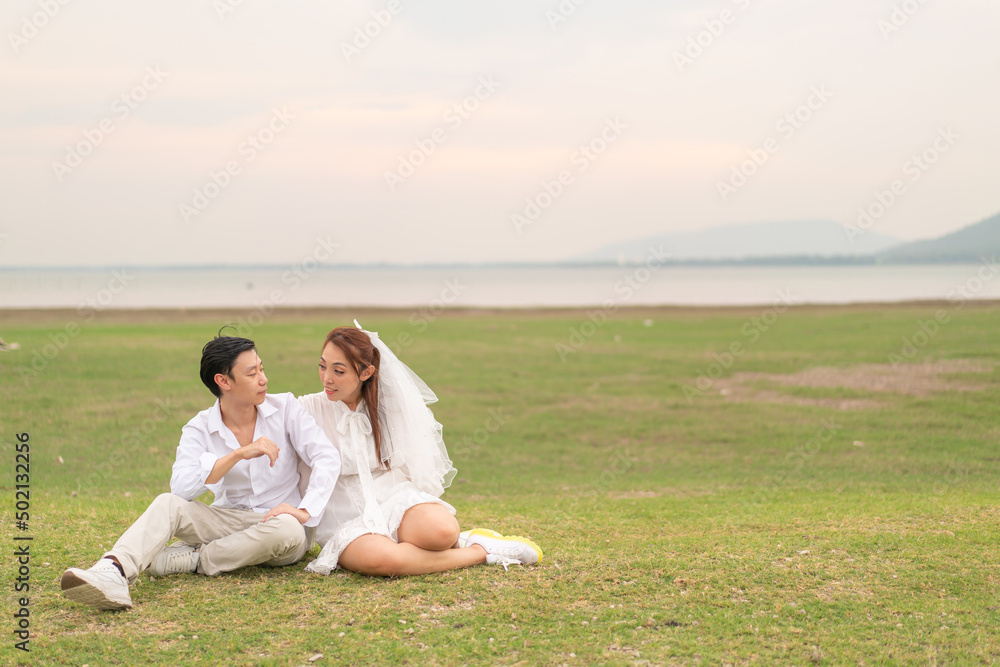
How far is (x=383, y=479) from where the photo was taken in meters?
6.17

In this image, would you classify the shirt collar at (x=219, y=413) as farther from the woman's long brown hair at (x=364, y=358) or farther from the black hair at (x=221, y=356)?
the woman's long brown hair at (x=364, y=358)

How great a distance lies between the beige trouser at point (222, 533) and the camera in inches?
210

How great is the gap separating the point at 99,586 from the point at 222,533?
1038 mm

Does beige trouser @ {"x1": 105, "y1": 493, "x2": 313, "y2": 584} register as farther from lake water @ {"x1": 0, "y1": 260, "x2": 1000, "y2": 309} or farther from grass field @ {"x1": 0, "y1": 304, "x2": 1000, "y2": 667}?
lake water @ {"x1": 0, "y1": 260, "x2": 1000, "y2": 309}

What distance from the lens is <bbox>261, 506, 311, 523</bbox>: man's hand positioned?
5.63 meters

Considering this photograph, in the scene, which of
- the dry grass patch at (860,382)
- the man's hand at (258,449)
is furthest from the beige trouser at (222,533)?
the dry grass patch at (860,382)

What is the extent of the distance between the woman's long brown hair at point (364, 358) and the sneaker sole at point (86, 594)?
6.54ft

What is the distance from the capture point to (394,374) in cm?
622

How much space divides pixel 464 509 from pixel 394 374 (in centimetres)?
359

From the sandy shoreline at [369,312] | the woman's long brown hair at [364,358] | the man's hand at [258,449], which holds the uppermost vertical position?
the sandy shoreline at [369,312]

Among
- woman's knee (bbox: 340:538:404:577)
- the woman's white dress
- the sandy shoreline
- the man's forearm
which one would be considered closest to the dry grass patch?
the woman's white dress

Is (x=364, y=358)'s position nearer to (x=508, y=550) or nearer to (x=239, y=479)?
(x=239, y=479)

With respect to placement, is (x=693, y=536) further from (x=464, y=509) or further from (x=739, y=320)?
(x=739, y=320)

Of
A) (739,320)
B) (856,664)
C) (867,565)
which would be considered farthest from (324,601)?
(739,320)
